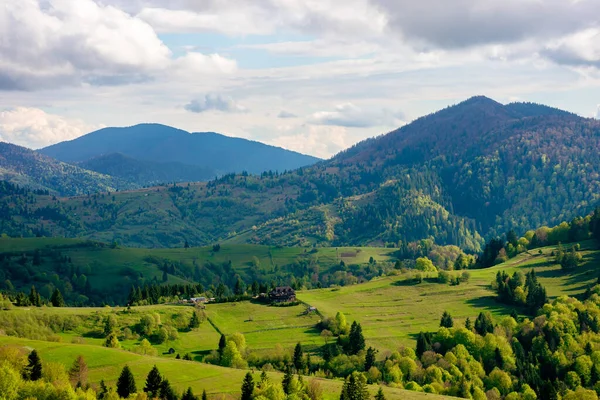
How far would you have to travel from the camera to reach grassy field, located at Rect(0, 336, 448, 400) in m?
134

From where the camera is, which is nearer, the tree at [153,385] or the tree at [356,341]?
the tree at [153,385]

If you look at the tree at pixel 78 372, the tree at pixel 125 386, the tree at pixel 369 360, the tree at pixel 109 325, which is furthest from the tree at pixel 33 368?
the tree at pixel 369 360

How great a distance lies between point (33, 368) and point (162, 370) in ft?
94.8

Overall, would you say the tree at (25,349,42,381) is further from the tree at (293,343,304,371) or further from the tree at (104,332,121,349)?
the tree at (293,343,304,371)

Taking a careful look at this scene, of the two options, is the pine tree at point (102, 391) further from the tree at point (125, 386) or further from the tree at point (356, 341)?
the tree at point (356, 341)

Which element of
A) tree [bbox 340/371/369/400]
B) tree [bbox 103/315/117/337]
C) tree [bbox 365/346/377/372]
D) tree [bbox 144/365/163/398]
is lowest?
tree [bbox 365/346/377/372]

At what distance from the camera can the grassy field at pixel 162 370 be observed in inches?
5276

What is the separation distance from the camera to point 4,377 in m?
111

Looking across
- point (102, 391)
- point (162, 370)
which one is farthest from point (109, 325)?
point (102, 391)

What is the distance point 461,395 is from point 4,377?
10322cm

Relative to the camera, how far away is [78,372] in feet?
435

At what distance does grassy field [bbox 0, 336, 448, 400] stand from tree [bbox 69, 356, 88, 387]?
3090mm

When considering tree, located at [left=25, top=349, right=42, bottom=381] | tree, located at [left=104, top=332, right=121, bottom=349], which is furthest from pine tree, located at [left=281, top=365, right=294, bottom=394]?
tree, located at [left=104, top=332, right=121, bottom=349]

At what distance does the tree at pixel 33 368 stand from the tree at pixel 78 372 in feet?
28.4
